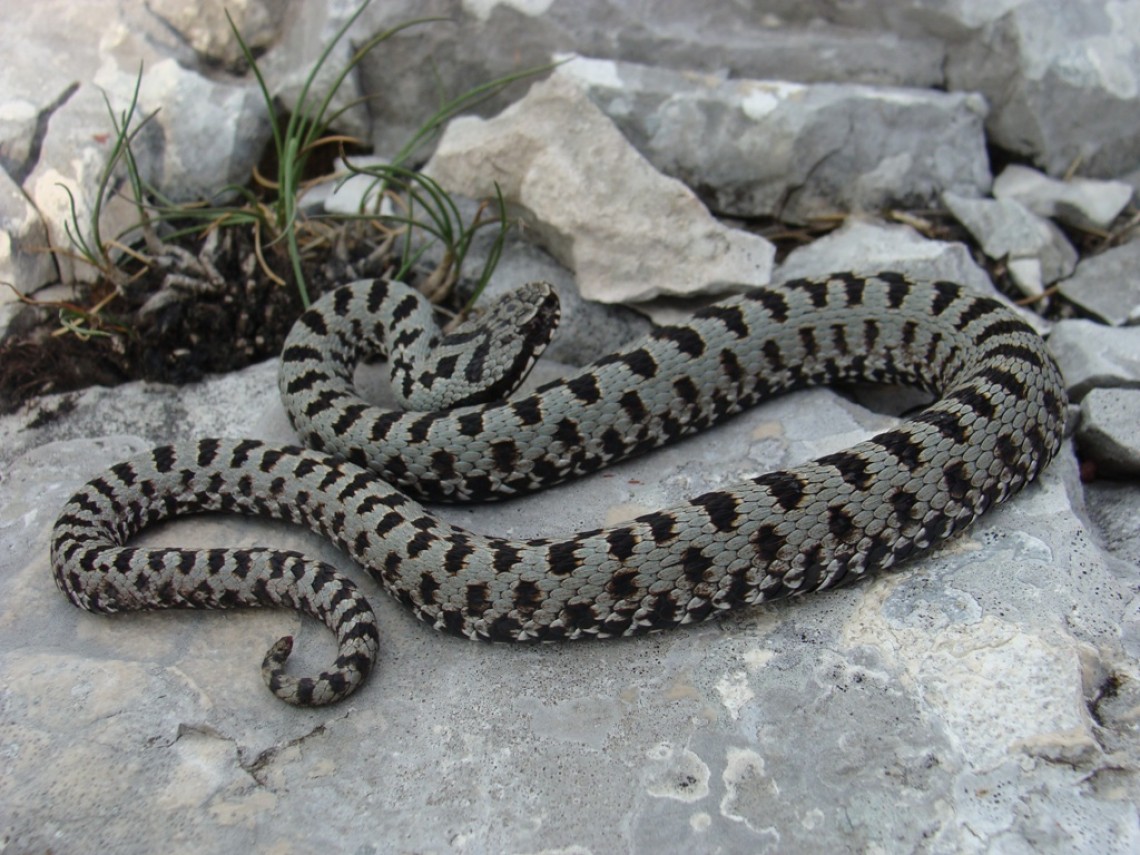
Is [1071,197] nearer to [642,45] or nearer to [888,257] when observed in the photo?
[888,257]

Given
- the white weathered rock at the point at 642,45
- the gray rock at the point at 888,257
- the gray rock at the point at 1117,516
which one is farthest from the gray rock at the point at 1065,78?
the gray rock at the point at 1117,516

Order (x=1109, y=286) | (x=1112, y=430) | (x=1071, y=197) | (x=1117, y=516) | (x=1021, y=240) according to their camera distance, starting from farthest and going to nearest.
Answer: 1. (x=1071, y=197)
2. (x=1021, y=240)
3. (x=1109, y=286)
4. (x=1112, y=430)
5. (x=1117, y=516)

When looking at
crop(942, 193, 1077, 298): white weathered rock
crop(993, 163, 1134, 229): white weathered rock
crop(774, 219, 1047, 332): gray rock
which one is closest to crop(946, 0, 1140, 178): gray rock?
crop(993, 163, 1134, 229): white weathered rock

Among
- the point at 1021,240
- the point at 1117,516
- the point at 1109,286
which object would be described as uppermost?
the point at 1021,240

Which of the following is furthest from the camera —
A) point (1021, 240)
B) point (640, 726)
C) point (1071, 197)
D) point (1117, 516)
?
point (1071, 197)

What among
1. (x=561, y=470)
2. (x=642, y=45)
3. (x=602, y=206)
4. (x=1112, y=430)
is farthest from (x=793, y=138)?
(x=561, y=470)

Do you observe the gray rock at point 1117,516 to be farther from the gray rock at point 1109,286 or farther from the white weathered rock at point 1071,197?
the white weathered rock at point 1071,197

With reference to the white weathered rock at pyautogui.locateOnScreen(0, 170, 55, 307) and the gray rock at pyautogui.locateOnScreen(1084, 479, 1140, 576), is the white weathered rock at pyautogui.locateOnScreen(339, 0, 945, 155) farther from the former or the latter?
the gray rock at pyautogui.locateOnScreen(1084, 479, 1140, 576)
